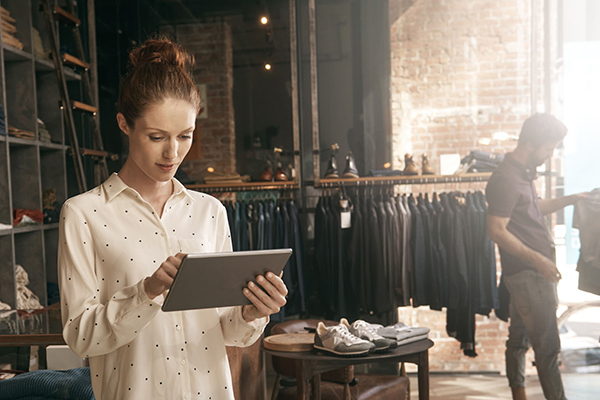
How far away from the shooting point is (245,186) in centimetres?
438

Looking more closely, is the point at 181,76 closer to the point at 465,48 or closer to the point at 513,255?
the point at 513,255

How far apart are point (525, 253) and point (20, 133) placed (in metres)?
3.42

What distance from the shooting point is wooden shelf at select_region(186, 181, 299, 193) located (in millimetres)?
4320

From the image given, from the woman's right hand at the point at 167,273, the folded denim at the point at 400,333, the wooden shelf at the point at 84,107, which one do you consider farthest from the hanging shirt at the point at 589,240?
the wooden shelf at the point at 84,107

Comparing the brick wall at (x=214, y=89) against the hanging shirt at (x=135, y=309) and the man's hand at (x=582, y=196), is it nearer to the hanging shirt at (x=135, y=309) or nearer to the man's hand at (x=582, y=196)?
the man's hand at (x=582, y=196)

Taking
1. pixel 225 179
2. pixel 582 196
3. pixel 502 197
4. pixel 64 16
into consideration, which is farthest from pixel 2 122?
pixel 582 196

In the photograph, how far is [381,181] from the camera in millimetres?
4203

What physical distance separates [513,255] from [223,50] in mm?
2912

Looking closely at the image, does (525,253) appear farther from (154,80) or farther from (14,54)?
(14,54)

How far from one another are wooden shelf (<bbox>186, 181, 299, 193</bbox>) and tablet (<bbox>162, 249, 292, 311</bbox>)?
316cm

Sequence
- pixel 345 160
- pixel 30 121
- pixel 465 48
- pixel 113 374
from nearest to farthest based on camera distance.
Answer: pixel 113 374
pixel 30 121
pixel 465 48
pixel 345 160

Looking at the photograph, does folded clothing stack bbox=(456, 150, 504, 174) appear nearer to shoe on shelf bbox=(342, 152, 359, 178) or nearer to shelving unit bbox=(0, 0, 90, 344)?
shoe on shelf bbox=(342, 152, 359, 178)

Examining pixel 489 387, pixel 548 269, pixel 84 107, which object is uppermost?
pixel 84 107

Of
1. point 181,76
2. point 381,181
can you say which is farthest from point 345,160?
point 181,76
